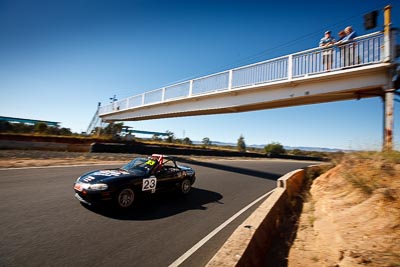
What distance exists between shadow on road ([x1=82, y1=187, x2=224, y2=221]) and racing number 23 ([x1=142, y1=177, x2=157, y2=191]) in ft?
0.77

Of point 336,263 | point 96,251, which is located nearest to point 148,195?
point 96,251

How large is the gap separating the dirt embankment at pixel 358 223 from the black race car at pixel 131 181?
393 cm

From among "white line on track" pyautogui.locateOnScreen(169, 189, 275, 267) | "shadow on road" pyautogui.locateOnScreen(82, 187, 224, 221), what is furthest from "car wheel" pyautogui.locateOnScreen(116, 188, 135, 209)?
"white line on track" pyautogui.locateOnScreen(169, 189, 275, 267)

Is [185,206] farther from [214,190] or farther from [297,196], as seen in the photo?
[297,196]

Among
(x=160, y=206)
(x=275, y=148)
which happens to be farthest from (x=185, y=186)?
(x=275, y=148)

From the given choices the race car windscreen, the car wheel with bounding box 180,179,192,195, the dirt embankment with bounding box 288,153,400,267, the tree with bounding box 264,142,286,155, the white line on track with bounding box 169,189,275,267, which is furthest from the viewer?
the tree with bounding box 264,142,286,155

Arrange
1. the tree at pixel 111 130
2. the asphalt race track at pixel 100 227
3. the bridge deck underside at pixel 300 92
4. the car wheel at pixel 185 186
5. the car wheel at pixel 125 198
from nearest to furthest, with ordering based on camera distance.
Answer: the asphalt race track at pixel 100 227 → the car wheel at pixel 125 198 → the car wheel at pixel 185 186 → the bridge deck underside at pixel 300 92 → the tree at pixel 111 130

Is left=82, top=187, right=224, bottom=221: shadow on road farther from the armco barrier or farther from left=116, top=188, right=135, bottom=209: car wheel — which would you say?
the armco barrier

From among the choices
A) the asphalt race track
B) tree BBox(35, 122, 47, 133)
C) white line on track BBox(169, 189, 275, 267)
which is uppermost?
tree BBox(35, 122, 47, 133)

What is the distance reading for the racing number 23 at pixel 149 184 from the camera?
21.0ft

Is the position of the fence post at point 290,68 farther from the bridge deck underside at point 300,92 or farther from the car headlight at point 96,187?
the car headlight at point 96,187

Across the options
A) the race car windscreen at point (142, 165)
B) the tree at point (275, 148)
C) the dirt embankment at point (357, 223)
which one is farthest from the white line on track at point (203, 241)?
the tree at point (275, 148)

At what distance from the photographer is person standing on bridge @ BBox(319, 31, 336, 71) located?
417 inches

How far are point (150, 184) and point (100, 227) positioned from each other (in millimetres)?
2089
